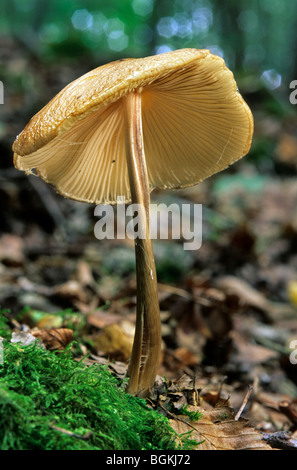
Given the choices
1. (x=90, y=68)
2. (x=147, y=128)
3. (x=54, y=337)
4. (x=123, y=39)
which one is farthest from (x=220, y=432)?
(x=123, y=39)

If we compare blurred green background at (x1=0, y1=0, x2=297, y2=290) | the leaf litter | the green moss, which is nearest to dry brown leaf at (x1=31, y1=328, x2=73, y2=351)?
the leaf litter

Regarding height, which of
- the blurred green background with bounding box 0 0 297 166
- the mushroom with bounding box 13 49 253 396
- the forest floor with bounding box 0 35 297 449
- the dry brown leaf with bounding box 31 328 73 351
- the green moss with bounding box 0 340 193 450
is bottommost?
the forest floor with bounding box 0 35 297 449

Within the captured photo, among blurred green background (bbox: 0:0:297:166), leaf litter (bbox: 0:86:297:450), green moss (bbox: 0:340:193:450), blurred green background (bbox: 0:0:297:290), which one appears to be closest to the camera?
green moss (bbox: 0:340:193:450)

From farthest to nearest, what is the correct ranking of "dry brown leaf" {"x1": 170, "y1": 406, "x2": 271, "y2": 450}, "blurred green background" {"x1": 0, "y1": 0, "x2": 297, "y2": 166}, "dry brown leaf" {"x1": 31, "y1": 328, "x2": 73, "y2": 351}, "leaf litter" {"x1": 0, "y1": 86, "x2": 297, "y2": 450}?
"blurred green background" {"x1": 0, "y1": 0, "x2": 297, "y2": 166} → "dry brown leaf" {"x1": 31, "y1": 328, "x2": 73, "y2": 351} → "leaf litter" {"x1": 0, "y1": 86, "x2": 297, "y2": 450} → "dry brown leaf" {"x1": 170, "y1": 406, "x2": 271, "y2": 450}

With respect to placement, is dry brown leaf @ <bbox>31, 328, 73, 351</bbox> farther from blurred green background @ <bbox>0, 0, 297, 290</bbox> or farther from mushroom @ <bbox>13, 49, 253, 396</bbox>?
blurred green background @ <bbox>0, 0, 297, 290</bbox>

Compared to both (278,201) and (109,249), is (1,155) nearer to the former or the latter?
(109,249)

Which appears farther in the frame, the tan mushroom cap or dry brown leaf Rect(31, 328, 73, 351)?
dry brown leaf Rect(31, 328, 73, 351)

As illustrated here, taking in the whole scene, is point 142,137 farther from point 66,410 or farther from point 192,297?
point 192,297

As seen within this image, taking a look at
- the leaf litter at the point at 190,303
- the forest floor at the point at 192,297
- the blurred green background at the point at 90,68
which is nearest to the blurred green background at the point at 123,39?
the blurred green background at the point at 90,68
